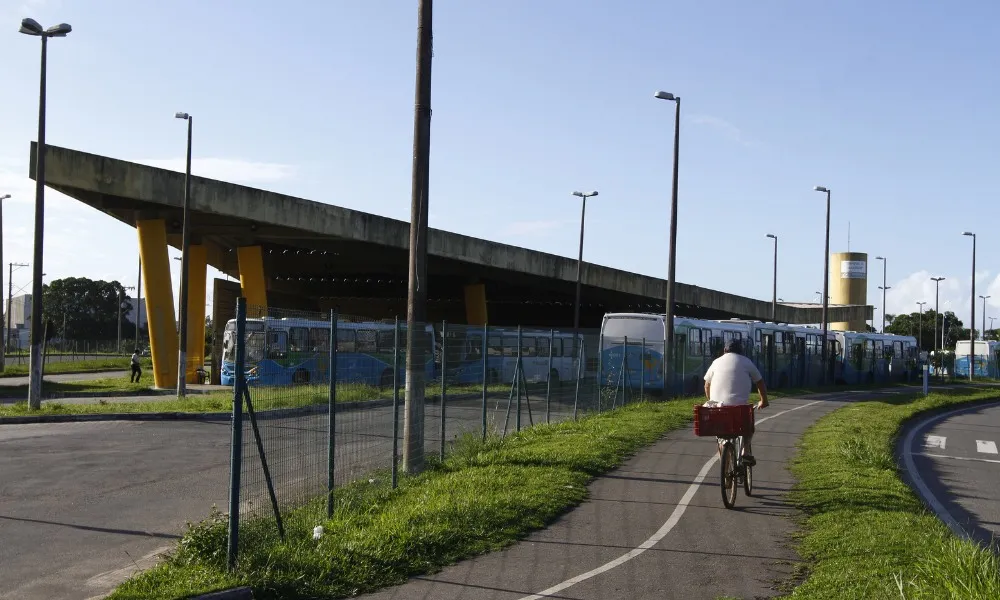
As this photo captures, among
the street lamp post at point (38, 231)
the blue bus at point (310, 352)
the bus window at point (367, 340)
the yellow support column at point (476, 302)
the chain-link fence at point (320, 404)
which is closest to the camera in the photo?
the chain-link fence at point (320, 404)

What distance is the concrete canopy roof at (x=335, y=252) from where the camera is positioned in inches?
1298

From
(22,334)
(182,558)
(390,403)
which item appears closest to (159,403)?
(390,403)

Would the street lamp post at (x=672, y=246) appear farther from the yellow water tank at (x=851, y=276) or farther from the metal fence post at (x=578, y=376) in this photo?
the yellow water tank at (x=851, y=276)

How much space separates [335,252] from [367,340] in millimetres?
34932

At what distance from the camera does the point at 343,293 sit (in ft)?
238

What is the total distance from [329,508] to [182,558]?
221 cm

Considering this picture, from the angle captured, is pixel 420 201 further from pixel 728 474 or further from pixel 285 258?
pixel 285 258

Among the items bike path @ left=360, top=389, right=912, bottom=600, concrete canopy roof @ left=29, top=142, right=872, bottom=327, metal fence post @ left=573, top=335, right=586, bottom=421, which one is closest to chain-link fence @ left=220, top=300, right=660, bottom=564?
bike path @ left=360, top=389, right=912, bottom=600

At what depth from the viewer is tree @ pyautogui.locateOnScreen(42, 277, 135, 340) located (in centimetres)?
10681

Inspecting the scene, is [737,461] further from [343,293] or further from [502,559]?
[343,293]

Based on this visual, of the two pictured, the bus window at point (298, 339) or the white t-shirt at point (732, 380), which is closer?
the bus window at point (298, 339)

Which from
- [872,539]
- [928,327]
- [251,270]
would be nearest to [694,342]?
[251,270]

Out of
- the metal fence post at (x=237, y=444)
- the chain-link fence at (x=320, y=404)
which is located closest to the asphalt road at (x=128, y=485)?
the chain-link fence at (x=320, y=404)

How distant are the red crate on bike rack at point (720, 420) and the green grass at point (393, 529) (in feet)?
5.28
